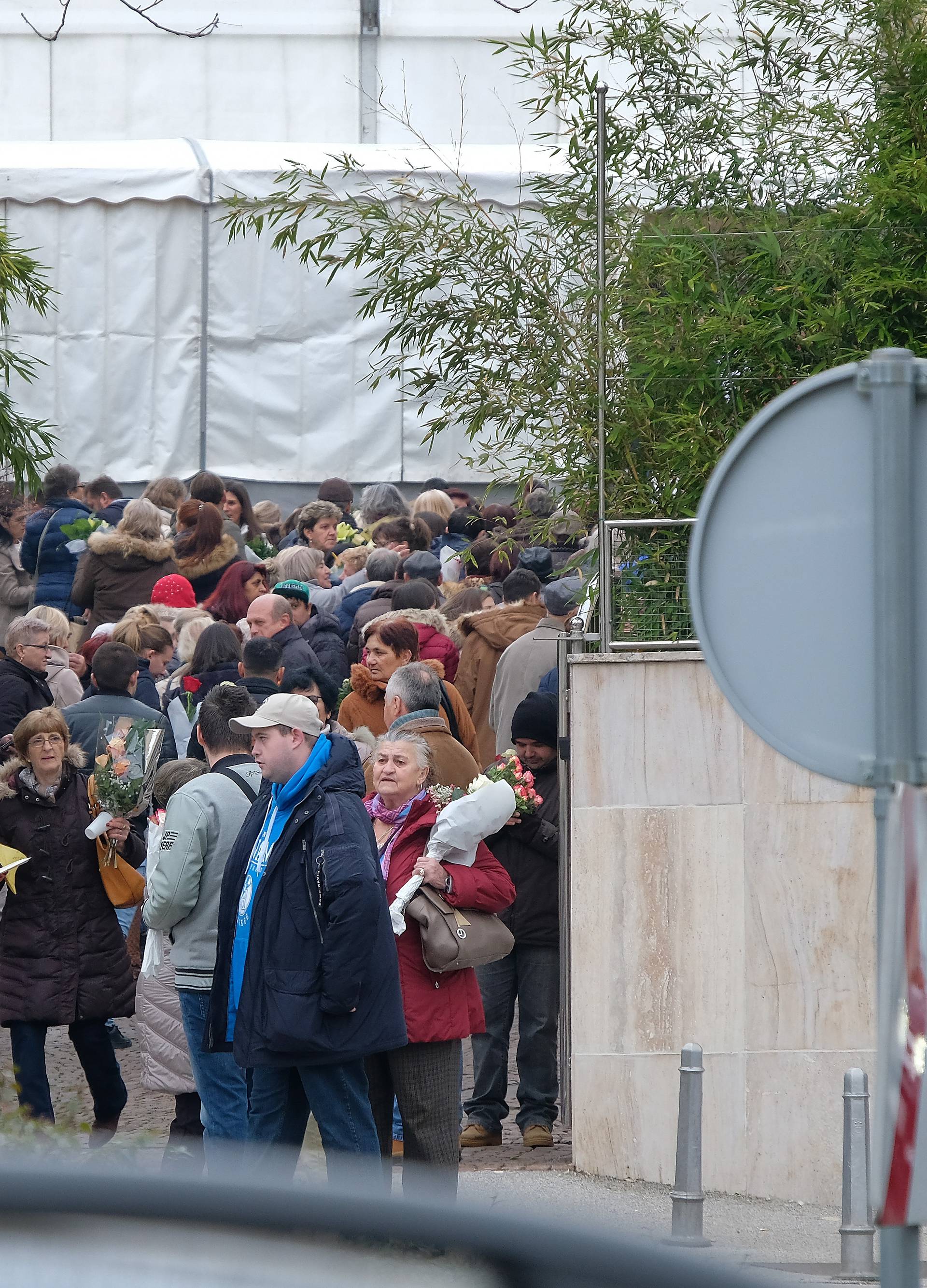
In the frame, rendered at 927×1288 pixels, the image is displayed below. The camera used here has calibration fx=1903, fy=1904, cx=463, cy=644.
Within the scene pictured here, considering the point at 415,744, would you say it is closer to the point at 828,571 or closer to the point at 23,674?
the point at 828,571

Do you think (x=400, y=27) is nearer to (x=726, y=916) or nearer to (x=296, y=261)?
(x=296, y=261)

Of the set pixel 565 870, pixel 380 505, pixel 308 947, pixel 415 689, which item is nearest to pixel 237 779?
pixel 308 947

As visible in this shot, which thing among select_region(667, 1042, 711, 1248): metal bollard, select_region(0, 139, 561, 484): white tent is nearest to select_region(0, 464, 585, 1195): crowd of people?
select_region(667, 1042, 711, 1248): metal bollard

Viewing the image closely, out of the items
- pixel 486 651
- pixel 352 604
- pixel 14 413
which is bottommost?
pixel 486 651

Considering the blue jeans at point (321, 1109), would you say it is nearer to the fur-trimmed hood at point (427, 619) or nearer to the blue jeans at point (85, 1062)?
the blue jeans at point (85, 1062)

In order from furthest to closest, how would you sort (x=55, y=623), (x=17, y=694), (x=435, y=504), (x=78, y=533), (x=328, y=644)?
(x=435, y=504)
(x=78, y=533)
(x=328, y=644)
(x=55, y=623)
(x=17, y=694)

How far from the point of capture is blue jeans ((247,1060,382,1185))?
6.00m

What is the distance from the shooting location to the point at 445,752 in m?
7.70

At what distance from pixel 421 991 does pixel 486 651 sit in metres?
4.08

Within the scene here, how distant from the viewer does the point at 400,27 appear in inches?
826

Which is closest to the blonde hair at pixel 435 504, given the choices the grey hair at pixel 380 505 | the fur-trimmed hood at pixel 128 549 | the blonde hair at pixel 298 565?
the grey hair at pixel 380 505

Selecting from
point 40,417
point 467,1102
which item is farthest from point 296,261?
point 467,1102

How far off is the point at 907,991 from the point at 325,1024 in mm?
3235

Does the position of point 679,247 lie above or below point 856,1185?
above
